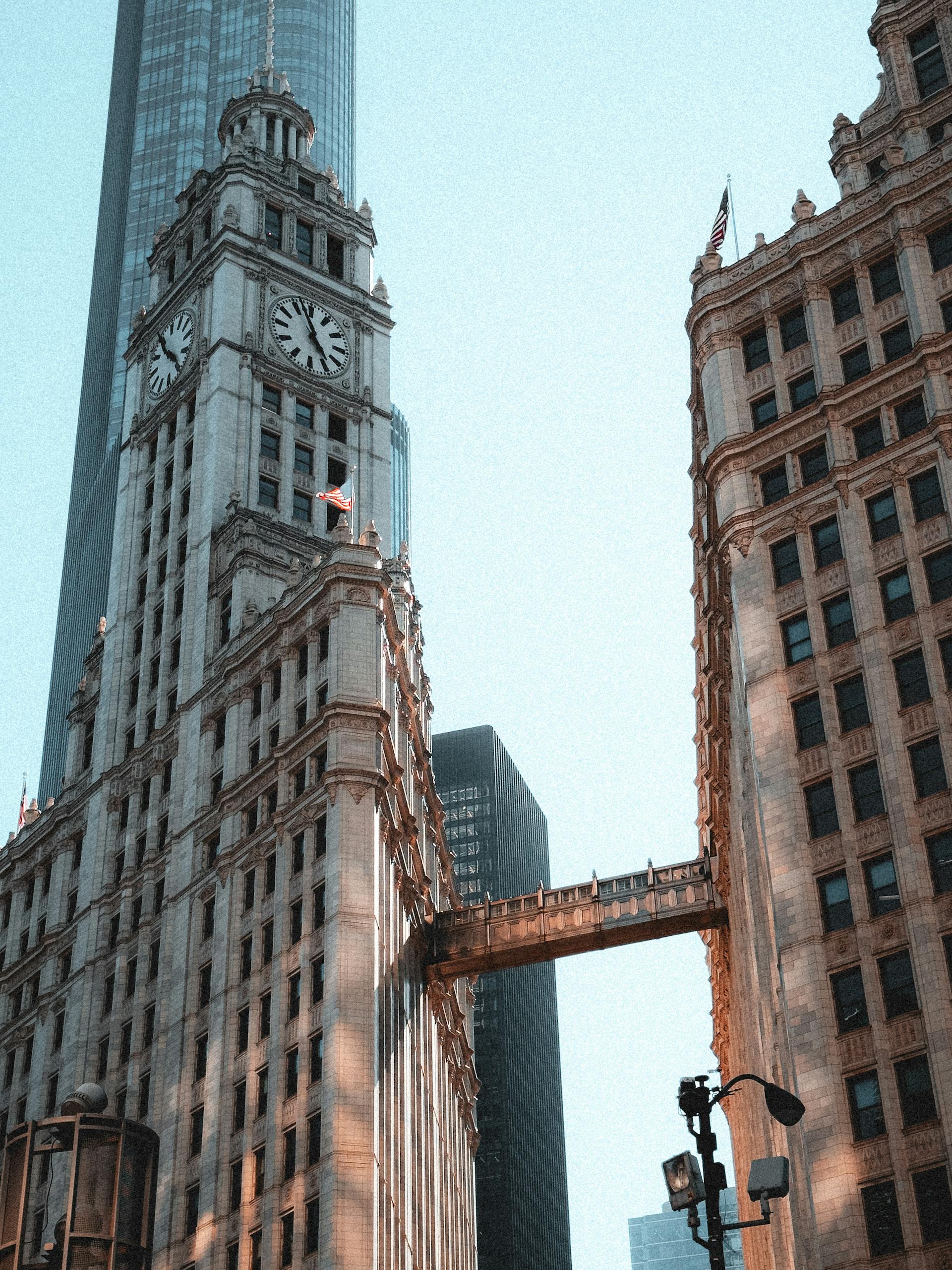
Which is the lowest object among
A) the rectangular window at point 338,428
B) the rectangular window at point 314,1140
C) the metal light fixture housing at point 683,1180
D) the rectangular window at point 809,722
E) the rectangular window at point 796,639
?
the metal light fixture housing at point 683,1180

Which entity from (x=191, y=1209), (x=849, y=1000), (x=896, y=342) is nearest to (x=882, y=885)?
(x=849, y=1000)

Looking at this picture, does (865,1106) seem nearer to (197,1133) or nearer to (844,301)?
(844,301)

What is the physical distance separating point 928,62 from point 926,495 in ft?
78.4

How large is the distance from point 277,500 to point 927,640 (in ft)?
169

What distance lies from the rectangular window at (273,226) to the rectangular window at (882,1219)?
262ft

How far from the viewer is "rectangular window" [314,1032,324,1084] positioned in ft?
258

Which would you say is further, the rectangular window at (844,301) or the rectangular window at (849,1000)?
the rectangular window at (844,301)

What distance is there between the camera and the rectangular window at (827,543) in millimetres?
73062

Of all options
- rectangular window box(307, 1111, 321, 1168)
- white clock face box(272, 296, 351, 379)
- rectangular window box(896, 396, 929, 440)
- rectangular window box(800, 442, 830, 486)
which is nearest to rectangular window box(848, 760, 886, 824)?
rectangular window box(800, 442, 830, 486)

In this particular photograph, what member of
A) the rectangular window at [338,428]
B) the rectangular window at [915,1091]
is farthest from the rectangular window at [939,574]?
the rectangular window at [338,428]

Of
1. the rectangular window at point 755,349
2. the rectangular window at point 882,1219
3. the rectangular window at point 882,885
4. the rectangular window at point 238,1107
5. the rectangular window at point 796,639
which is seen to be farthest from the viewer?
the rectangular window at point 238,1107

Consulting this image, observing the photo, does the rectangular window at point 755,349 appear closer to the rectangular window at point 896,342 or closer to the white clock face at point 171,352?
the rectangular window at point 896,342

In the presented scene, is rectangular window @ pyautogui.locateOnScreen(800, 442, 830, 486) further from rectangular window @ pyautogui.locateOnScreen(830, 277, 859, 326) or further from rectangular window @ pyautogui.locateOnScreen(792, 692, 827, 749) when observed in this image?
rectangular window @ pyautogui.locateOnScreen(792, 692, 827, 749)

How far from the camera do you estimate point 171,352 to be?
395 ft
